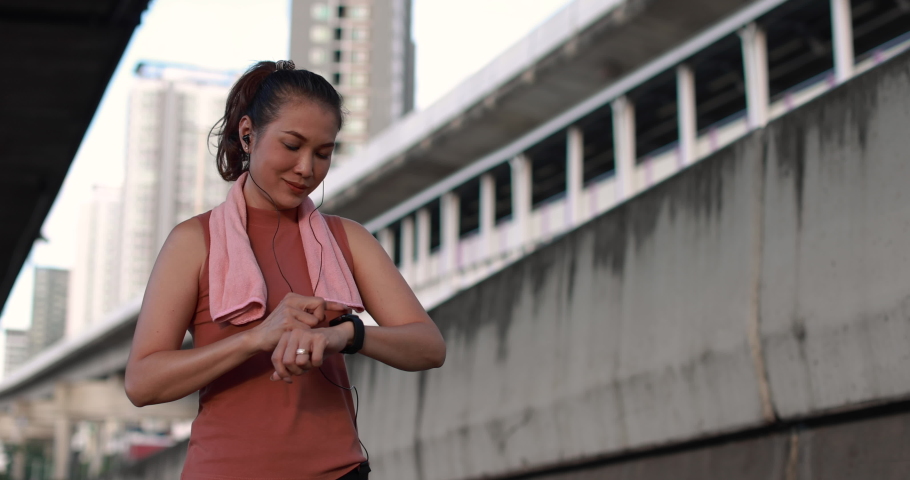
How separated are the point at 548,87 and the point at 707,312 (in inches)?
1279

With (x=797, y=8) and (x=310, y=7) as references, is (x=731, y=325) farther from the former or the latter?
(x=310, y=7)

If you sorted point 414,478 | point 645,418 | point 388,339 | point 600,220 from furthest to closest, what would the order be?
point 414,478
point 600,220
point 645,418
point 388,339

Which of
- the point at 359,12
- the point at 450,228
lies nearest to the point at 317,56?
the point at 359,12

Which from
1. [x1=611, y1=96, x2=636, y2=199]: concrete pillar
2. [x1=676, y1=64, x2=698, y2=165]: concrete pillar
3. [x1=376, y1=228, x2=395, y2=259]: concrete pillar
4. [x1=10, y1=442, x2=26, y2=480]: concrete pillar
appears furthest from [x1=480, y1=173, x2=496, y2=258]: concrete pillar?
[x1=10, y1=442, x2=26, y2=480]: concrete pillar

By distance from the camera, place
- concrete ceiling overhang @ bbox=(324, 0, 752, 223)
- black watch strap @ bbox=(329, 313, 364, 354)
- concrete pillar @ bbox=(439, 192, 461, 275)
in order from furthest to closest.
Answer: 1. concrete pillar @ bbox=(439, 192, 461, 275)
2. concrete ceiling overhang @ bbox=(324, 0, 752, 223)
3. black watch strap @ bbox=(329, 313, 364, 354)

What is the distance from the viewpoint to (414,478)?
7.38 m

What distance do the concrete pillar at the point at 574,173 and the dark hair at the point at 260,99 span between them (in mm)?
35299

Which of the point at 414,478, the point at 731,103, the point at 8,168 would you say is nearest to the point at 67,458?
the point at 731,103

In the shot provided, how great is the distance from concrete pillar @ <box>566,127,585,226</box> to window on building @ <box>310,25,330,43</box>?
123 meters

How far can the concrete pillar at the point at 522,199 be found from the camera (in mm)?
41031

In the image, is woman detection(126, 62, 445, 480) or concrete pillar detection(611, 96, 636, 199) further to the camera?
concrete pillar detection(611, 96, 636, 199)

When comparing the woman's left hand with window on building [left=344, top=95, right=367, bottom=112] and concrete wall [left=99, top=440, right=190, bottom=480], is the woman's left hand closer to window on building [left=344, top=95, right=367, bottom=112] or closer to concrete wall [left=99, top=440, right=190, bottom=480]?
concrete wall [left=99, top=440, right=190, bottom=480]

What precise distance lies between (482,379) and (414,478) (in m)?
0.94

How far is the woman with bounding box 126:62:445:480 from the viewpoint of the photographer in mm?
2365
